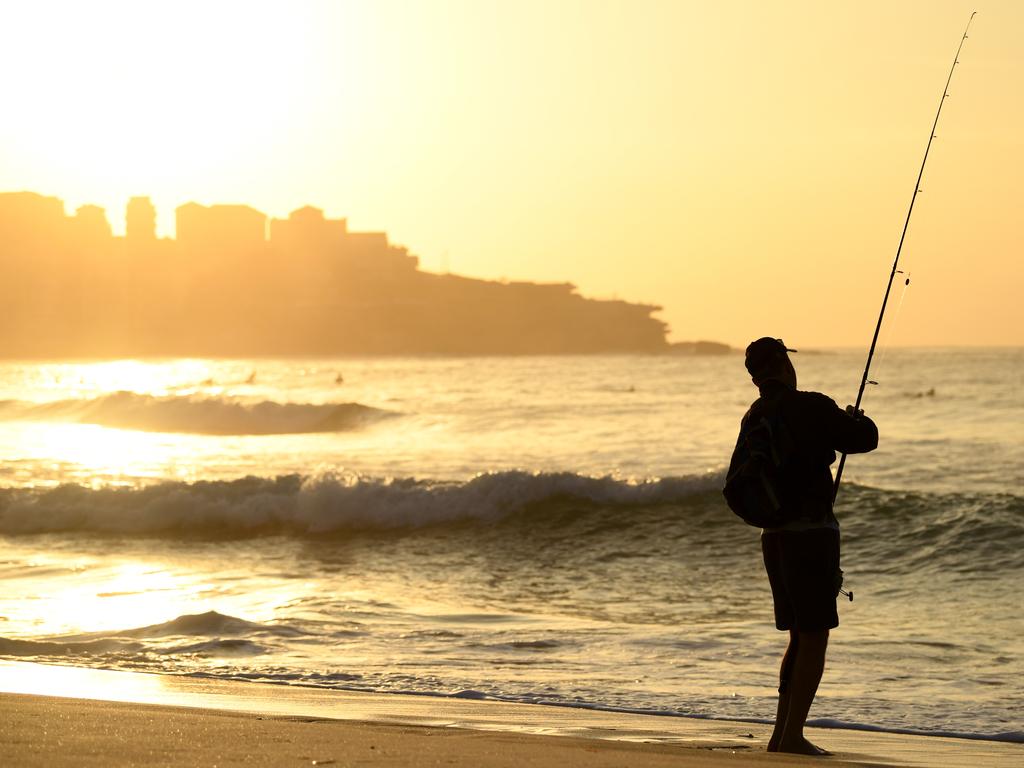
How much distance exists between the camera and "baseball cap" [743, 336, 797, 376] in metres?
4.42

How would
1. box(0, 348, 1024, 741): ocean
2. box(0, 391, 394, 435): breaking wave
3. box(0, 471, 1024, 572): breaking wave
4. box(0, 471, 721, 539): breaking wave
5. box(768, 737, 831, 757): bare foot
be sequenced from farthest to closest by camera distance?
box(0, 391, 394, 435): breaking wave, box(0, 471, 721, 539): breaking wave, box(0, 471, 1024, 572): breaking wave, box(0, 348, 1024, 741): ocean, box(768, 737, 831, 757): bare foot

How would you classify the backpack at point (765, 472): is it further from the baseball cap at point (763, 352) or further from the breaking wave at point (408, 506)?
the breaking wave at point (408, 506)

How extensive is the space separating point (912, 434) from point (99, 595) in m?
19.4

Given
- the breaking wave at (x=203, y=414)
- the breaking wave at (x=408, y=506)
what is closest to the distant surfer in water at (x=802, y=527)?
the breaking wave at (x=408, y=506)

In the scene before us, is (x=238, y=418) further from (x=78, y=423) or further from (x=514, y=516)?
(x=514, y=516)

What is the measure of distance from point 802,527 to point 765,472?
0.22 metres

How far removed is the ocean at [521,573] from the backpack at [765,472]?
5.75ft

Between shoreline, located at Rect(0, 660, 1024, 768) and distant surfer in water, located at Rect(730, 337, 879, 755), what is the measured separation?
25 cm

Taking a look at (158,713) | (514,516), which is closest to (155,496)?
(514,516)

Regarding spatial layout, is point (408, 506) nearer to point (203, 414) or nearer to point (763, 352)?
point (763, 352)

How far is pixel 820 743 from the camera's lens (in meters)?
4.93

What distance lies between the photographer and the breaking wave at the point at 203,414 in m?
39.4

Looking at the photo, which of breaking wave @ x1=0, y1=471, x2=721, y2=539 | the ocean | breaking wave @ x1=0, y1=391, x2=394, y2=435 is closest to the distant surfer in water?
the ocean

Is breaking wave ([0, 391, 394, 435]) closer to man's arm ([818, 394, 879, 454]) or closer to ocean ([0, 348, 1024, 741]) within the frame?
ocean ([0, 348, 1024, 741])
